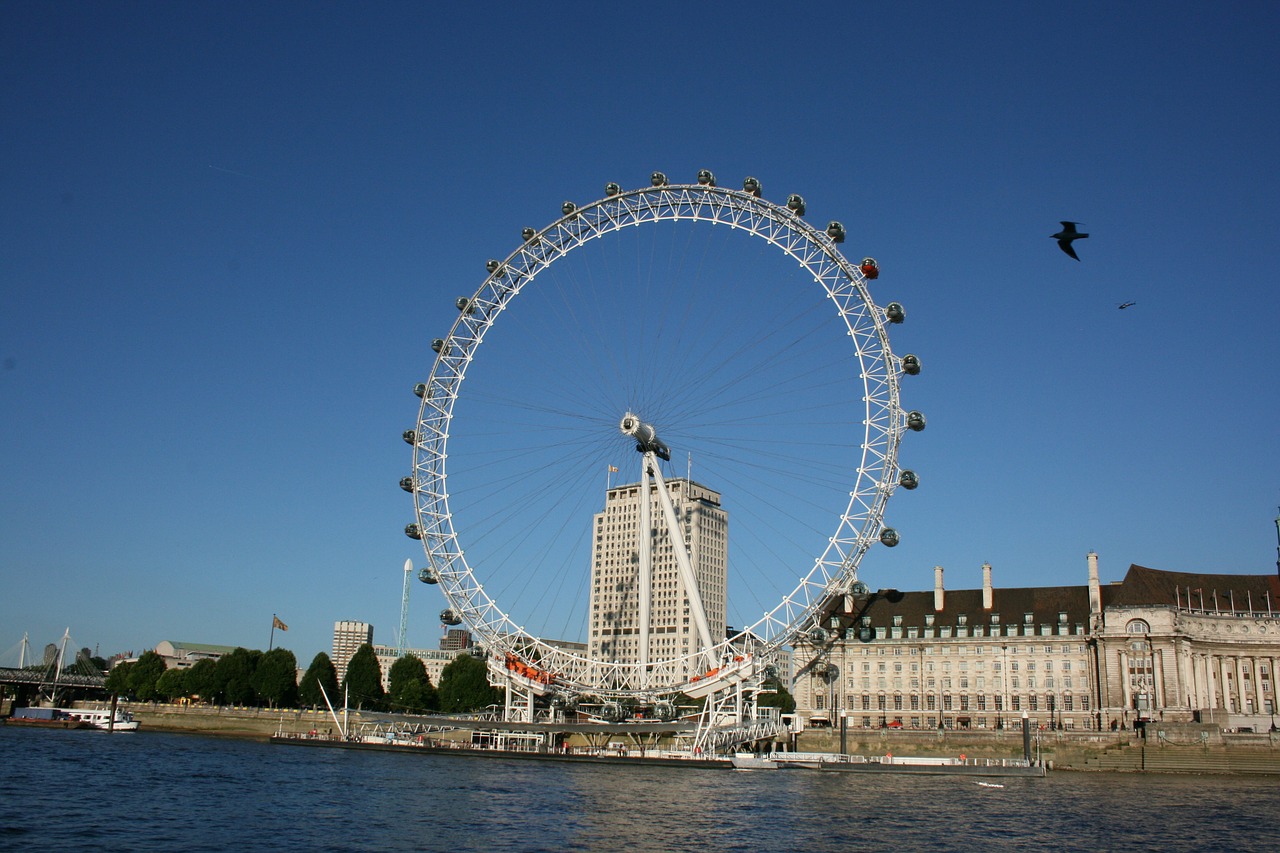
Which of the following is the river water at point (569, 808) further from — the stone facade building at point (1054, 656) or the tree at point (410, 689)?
the tree at point (410, 689)

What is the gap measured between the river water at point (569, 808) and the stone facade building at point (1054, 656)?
24207 mm

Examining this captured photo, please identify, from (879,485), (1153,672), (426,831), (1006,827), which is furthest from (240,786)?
(1153,672)

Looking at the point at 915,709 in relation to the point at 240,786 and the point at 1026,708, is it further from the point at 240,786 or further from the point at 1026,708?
the point at 240,786

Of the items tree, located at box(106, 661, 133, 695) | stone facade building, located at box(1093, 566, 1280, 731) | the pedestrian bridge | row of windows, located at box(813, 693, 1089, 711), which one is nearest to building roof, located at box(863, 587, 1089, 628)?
stone facade building, located at box(1093, 566, 1280, 731)

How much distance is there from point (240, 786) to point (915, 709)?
7702 centimetres

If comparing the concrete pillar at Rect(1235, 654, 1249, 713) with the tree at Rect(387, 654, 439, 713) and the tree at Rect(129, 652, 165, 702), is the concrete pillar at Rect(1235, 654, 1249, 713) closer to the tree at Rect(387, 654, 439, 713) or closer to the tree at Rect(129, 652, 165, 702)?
the tree at Rect(387, 654, 439, 713)

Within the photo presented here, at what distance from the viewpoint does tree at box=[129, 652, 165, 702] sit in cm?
15938

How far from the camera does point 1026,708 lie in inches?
4409

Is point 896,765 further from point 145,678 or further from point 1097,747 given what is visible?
point 145,678

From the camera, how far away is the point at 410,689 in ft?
447

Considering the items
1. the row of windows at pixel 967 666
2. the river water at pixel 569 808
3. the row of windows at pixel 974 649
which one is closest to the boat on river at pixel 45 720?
the river water at pixel 569 808

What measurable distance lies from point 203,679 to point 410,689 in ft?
117

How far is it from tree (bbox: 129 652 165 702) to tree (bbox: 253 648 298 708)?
77.5ft

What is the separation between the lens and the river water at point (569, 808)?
41969 millimetres
